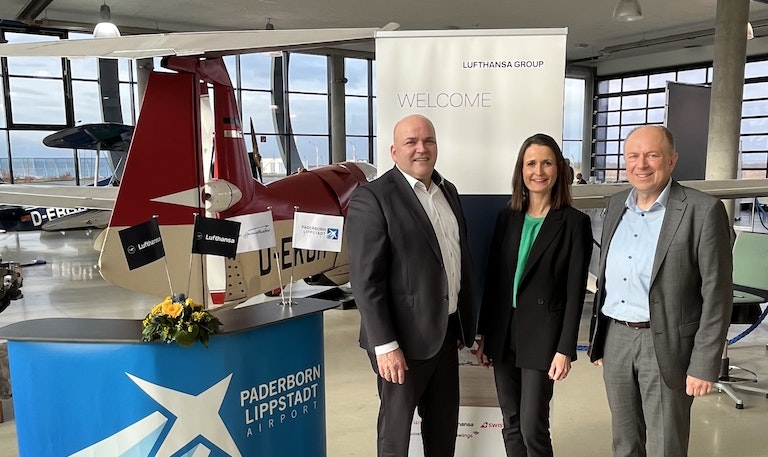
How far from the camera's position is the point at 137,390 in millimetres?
2014

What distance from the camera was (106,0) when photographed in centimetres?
1098

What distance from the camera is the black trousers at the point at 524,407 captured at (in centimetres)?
207

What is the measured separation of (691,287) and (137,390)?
195cm

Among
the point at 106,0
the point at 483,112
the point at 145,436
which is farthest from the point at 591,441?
the point at 106,0

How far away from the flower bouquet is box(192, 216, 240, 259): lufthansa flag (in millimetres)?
277

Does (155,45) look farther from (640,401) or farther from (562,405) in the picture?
(562,405)

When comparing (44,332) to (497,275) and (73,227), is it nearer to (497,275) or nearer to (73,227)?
(497,275)

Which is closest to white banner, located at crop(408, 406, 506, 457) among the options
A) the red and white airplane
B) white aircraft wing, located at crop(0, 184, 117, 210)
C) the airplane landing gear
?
the red and white airplane

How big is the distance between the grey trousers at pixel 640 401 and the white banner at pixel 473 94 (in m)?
0.88

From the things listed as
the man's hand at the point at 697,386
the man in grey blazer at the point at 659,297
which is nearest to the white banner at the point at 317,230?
the man in grey blazer at the point at 659,297

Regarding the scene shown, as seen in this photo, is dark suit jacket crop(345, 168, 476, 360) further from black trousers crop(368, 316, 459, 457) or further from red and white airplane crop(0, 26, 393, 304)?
red and white airplane crop(0, 26, 393, 304)

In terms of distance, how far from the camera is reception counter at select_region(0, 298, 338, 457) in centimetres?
202

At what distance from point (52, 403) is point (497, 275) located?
5.68 ft

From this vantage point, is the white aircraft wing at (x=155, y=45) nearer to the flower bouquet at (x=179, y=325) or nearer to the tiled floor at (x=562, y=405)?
the flower bouquet at (x=179, y=325)
